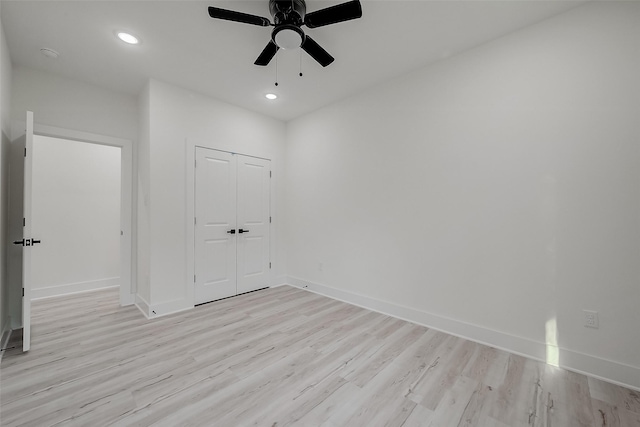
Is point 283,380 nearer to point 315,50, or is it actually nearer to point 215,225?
point 215,225

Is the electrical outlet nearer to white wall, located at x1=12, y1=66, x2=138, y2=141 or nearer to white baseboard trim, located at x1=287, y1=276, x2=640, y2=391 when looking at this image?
white baseboard trim, located at x1=287, y1=276, x2=640, y2=391

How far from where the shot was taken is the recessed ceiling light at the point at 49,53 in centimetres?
261

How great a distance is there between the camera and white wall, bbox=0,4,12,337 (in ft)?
7.80

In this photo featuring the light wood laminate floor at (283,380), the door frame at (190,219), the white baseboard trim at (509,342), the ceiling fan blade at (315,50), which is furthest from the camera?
the door frame at (190,219)

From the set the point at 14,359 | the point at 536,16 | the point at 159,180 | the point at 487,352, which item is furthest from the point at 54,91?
the point at 487,352

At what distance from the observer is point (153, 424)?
152 cm

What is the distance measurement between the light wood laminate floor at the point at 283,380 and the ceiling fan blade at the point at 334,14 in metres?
2.60

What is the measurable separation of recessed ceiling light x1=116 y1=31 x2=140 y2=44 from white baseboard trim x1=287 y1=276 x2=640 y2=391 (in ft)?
12.1

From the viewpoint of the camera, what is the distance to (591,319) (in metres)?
2.02

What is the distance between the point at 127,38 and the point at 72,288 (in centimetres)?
380

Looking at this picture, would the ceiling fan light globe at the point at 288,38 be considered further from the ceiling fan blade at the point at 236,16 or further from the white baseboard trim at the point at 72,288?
the white baseboard trim at the point at 72,288

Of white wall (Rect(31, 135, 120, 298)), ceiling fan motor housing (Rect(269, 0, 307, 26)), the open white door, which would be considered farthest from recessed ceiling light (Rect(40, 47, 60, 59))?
ceiling fan motor housing (Rect(269, 0, 307, 26))

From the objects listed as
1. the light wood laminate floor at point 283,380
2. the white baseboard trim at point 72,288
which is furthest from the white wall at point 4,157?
the white baseboard trim at point 72,288

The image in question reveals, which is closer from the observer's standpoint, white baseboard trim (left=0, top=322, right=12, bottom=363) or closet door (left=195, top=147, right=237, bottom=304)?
white baseboard trim (left=0, top=322, right=12, bottom=363)
